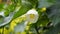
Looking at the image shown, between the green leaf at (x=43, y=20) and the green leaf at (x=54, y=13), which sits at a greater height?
the green leaf at (x=54, y=13)

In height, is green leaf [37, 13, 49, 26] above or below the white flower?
below

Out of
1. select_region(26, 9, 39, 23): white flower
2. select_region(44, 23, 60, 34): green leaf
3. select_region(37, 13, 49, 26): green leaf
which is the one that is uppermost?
select_region(26, 9, 39, 23): white flower

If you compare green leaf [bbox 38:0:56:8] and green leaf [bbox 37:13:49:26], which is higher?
green leaf [bbox 38:0:56:8]

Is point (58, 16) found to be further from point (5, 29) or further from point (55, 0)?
point (5, 29)

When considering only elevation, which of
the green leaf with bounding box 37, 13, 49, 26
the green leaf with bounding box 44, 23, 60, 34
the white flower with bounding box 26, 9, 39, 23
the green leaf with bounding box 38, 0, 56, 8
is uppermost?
the green leaf with bounding box 38, 0, 56, 8

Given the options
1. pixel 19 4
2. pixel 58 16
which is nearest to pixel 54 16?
pixel 58 16

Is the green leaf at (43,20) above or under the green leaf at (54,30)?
above

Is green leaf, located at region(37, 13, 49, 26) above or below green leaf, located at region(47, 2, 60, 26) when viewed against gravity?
below

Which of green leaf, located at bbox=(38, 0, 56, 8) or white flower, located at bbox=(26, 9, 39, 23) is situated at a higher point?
green leaf, located at bbox=(38, 0, 56, 8)

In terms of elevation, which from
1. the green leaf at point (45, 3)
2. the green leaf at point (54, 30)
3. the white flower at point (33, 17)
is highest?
the green leaf at point (45, 3)

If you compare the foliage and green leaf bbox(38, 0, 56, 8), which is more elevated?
green leaf bbox(38, 0, 56, 8)

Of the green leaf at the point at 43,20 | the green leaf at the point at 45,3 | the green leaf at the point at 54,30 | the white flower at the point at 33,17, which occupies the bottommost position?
the green leaf at the point at 54,30
